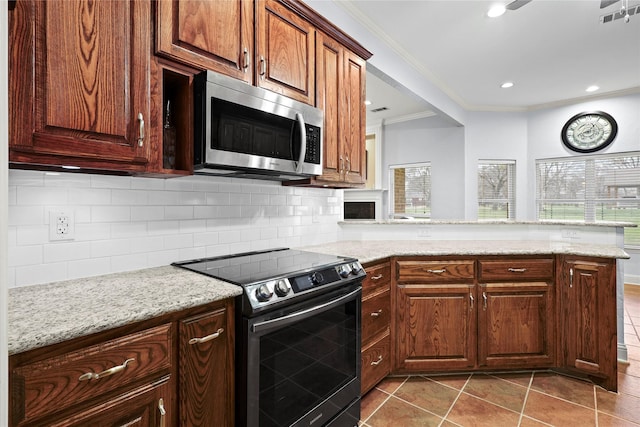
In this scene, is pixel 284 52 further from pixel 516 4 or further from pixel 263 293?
pixel 516 4

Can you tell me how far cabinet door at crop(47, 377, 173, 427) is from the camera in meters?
0.92

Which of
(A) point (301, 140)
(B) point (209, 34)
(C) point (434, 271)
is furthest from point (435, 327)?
(B) point (209, 34)

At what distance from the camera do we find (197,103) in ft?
4.90

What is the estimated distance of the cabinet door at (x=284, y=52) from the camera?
5.77ft

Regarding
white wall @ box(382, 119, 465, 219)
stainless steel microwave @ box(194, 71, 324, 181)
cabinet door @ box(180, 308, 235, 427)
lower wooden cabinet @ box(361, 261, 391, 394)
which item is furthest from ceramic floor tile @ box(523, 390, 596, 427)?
white wall @ box(382, 119, 465, 219)

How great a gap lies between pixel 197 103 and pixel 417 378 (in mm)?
2221

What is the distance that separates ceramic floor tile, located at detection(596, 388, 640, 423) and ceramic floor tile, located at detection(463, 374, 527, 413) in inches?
16.5

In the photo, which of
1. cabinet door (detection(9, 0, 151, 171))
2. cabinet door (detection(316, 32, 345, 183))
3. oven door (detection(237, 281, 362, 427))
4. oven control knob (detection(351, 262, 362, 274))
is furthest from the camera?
cabinet door (detection(316, 32, 345, 183))

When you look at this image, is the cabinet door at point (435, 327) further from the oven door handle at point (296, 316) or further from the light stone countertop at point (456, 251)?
the oven door handle at point (296, 316)

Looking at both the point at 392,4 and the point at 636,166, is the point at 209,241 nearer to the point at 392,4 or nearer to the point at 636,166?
the point at 392,4

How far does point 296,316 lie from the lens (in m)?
1.43

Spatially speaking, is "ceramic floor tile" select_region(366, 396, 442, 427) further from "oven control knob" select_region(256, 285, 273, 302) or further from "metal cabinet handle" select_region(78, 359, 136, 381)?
"metal cabinet handle" select_region(78, 359, 136, 381)

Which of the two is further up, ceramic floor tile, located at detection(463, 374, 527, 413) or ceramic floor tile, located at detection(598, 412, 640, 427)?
ceramic floor tile, located at detection(463, 374, 527, 413)

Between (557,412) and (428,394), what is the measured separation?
717 mm
